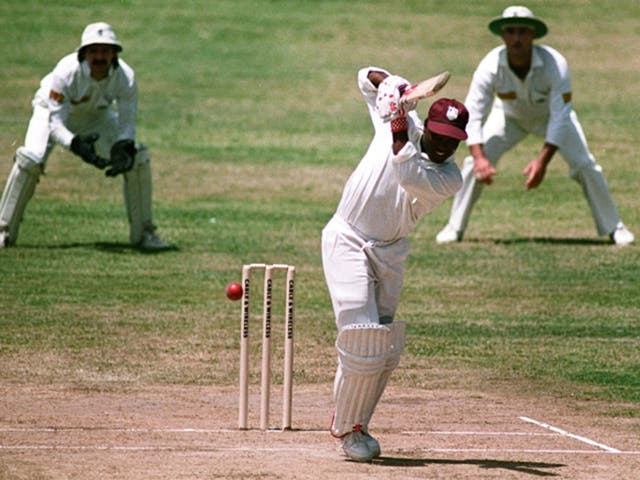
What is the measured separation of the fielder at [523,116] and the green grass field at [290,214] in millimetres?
388

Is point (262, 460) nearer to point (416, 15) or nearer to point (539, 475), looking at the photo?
point (539, 475)

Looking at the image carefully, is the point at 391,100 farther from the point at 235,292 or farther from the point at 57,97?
the point at 57,97

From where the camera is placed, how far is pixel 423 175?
7.33m

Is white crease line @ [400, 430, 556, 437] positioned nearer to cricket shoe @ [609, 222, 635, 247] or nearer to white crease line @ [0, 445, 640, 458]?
white crease line @ [0, 445, 640, 458]

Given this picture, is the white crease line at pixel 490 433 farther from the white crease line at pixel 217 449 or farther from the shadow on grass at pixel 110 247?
the shadow on grass at pixel 110 247

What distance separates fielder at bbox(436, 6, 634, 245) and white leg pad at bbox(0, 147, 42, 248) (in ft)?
13.4

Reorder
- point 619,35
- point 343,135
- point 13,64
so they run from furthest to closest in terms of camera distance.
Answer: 1. point 619,35
2. point 13,64
3. point 343,135

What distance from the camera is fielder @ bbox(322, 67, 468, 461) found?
291 inches

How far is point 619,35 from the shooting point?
29.6 m

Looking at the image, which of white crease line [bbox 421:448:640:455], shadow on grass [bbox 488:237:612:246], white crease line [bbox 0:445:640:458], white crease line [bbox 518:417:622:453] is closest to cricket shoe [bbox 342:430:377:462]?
white crease line [bbox 0:445:640:458]

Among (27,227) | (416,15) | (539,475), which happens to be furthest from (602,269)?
(416,15)

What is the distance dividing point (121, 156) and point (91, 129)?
776 millimetres

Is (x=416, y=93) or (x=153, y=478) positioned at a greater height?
(x=416, y=93)

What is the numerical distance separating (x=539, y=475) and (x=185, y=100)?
18096 millimetres
